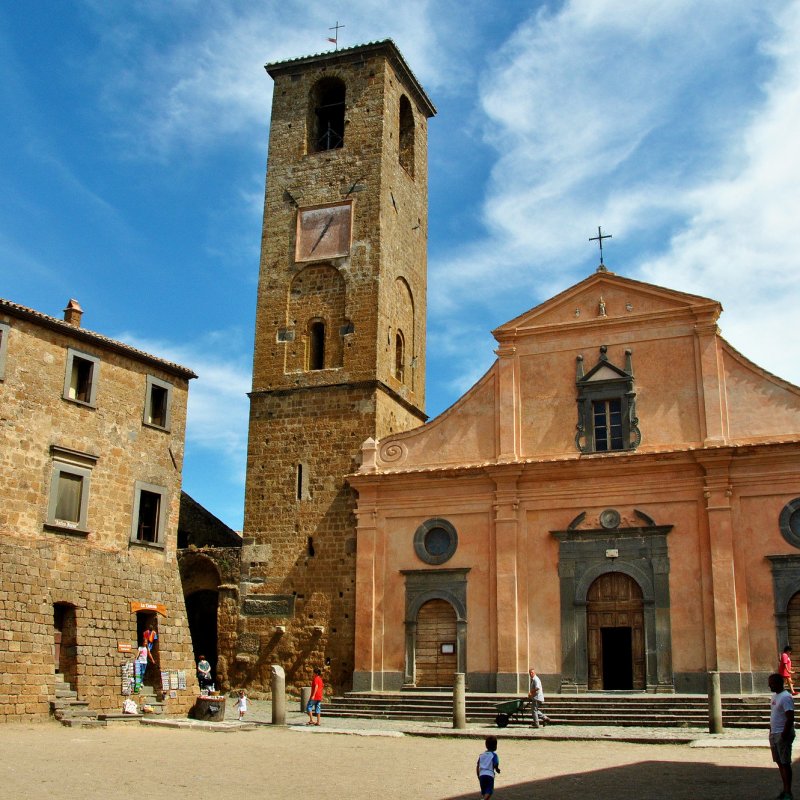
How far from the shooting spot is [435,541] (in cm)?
2455

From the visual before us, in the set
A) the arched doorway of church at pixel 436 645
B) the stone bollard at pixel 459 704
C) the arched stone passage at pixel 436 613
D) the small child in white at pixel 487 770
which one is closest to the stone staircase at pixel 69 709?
the stone bollard at pixel 459 704

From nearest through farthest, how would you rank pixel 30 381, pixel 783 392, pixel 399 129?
pixel 30 381, pixel 783 392, pixel 399 129

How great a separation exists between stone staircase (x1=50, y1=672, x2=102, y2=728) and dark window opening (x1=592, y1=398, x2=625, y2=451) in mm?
12324

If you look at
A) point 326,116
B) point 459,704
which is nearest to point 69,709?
point 459,704

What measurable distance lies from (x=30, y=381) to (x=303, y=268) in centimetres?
968

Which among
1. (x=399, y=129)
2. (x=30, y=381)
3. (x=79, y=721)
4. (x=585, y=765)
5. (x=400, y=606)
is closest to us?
(x=585, y=765)

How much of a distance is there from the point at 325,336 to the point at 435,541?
21.4 feet

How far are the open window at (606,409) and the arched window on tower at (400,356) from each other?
628cm

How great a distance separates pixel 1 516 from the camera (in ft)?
63.5

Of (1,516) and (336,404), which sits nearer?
(1,516)

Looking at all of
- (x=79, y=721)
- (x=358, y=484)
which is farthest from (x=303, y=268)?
(x=79, y=721)

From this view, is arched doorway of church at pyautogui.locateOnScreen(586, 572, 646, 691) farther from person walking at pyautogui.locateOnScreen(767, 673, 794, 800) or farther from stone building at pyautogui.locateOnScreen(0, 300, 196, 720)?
person walking at pyautogui.locateOnScreen(767, 673, 794, 800)

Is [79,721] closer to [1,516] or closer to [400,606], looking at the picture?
[1,516]

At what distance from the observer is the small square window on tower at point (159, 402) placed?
77.5ft
